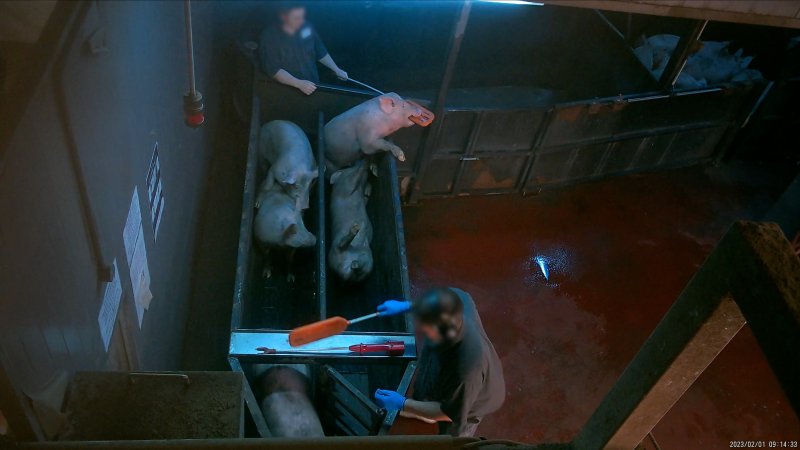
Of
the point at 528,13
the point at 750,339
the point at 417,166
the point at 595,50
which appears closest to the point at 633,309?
the point at 750,339

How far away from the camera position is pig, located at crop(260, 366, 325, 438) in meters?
3.35

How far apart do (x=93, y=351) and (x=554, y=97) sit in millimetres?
5683

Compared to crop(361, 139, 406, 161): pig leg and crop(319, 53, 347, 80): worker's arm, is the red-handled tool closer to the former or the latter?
crop(361, 139, 406, 161): pig leg

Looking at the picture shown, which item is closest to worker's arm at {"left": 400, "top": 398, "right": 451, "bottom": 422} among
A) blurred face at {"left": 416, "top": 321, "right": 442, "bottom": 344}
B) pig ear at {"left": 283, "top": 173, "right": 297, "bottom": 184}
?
blurred face at {"left": 416, "top": 321, "right": 442, "bottom": 344}

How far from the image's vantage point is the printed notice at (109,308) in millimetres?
2711

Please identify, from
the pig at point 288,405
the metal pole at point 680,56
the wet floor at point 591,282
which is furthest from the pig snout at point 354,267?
the metal pole at point 680,56

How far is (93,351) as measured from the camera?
8.51 feet

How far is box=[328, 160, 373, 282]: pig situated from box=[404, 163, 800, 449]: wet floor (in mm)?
1180

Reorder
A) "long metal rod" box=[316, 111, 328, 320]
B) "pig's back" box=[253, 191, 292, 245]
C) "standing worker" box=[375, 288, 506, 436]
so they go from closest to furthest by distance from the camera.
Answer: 1. "standing worker" box=[375, 288, 506, 436]
2. "long metal rod" box=[316, 111, 328, 320]
3. "pig's back" box=[253, 191, 292, 245]

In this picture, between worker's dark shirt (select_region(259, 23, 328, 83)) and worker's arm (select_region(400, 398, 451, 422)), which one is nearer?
worker's arm (select_region(400, 398, 451, 422))

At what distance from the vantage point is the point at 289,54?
5.09m

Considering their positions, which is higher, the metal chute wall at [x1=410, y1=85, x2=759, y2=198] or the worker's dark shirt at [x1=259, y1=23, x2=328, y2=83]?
the worker's dark shirt at [x1=259, y1=23, x2=328, y2=83]

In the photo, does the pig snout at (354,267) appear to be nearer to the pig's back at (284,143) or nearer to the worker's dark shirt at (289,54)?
the pig's back at (284,143)

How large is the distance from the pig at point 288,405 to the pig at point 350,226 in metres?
0.98
